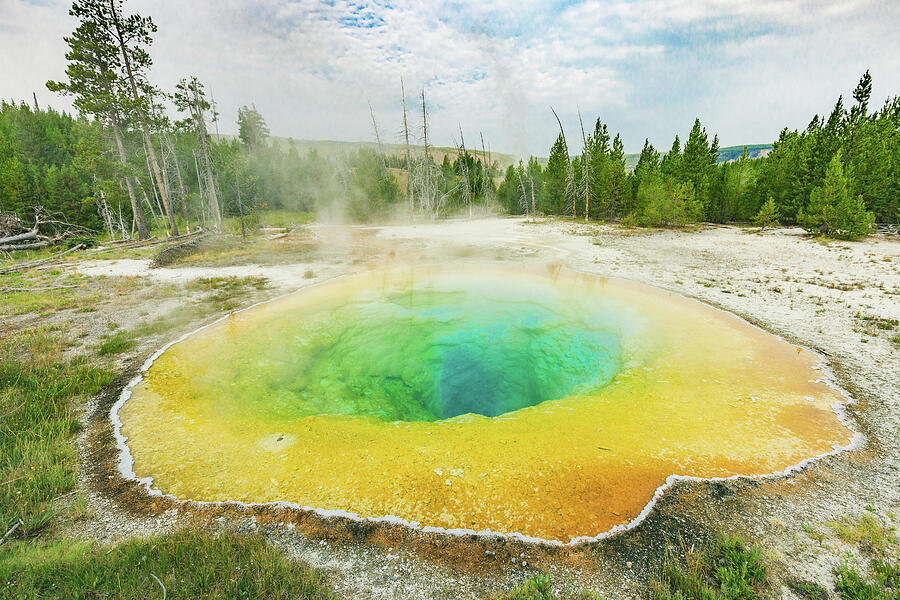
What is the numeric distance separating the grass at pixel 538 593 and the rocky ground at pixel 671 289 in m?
0.10

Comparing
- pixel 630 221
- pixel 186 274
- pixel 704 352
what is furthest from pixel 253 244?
pixel 630 221

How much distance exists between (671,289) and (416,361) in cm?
926

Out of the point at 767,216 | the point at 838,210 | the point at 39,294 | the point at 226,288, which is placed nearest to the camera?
the point at 39,294

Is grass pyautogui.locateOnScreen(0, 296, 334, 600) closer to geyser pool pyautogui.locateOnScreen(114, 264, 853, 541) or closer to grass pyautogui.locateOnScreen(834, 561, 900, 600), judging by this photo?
geyser pool pyautogui.locateOnScreen(114, 264, 853, 541)

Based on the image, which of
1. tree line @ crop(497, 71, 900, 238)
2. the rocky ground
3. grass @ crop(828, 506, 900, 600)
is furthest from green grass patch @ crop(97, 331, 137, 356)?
tree line @ crop(497, 71, 900, 238)

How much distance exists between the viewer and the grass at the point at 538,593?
111 inches

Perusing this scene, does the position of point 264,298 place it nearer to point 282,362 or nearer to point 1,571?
point 282,362

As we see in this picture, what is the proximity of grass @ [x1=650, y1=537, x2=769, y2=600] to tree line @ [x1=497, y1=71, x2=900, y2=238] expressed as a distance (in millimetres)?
27179

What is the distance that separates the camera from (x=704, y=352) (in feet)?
24.2

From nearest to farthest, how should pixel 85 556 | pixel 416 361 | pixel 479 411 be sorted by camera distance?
pixel 85 556
pixel 479 411
pixel 416 361

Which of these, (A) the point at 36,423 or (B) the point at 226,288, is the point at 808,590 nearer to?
(A) the point at 36,423

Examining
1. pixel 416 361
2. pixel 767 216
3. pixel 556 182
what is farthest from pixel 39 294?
pixel 556 182

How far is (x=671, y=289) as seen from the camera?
38.8 feet

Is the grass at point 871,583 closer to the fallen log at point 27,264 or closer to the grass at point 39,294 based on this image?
the grass at point 39,294
